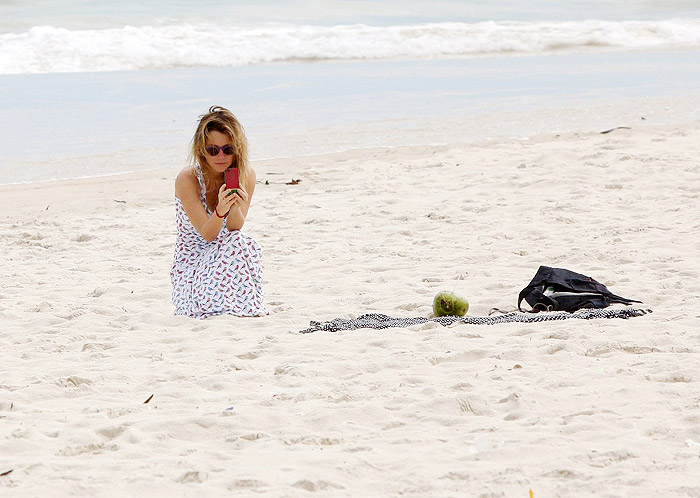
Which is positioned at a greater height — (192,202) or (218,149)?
(218,149)

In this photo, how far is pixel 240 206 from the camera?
508 cm

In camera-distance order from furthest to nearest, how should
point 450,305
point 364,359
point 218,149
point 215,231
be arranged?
point 215,231
point 218,149
point 450,305
point 364,359

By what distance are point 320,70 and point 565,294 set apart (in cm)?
1563

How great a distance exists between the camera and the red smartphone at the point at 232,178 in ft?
16.3

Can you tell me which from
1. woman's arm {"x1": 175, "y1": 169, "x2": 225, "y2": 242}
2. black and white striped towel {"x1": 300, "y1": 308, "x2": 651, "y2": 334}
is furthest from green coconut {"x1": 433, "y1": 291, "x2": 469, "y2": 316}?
woman's arm {"x1": 175, "y1": 169, "x2": 225, "y2": 242}

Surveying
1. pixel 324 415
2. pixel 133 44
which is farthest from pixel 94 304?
pixel 133 44

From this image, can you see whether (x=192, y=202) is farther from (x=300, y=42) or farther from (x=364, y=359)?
(x=300, y=42)

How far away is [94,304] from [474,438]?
289 cm

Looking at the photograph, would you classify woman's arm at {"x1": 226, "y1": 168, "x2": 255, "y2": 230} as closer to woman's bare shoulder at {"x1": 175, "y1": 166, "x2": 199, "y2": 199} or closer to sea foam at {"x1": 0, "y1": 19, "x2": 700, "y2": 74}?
woman's bare shoulder at {"x1": 175, "y1": 166, "x2": 199, "y2": 199}

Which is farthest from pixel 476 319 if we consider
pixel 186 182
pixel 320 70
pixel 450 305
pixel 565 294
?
pixel 320 70

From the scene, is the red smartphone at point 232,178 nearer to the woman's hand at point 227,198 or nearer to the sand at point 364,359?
the woman's hand at point 227,198

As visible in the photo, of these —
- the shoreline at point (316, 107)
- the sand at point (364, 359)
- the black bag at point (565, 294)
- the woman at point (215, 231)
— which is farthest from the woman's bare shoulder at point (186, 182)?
the shoreline at point (316, 107)

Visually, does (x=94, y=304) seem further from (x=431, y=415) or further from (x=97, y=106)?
(x=97, y=106)

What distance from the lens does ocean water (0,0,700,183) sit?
11.9 metres
